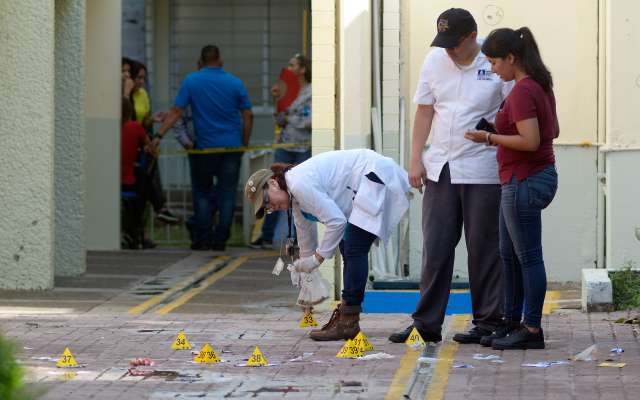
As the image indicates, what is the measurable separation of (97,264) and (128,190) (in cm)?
179

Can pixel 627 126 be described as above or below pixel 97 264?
above

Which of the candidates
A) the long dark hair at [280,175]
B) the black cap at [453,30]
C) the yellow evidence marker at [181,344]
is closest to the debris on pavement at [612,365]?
the black cap at [453,30]

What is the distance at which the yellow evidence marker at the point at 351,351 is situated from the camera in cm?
803

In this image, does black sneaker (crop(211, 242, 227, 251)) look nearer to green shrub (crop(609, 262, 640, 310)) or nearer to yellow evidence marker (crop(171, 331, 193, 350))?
green shrub (crop(609, 262, 640, 310))

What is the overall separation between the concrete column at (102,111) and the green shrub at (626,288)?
21.2 feet

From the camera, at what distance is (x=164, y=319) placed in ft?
33.6

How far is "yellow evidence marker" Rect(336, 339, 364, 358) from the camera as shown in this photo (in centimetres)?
803

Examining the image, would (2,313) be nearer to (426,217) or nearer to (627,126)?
(426,217)

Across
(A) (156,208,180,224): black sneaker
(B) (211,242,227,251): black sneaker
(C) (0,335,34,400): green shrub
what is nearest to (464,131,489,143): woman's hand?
(C) (0,335,34,400): green shrub

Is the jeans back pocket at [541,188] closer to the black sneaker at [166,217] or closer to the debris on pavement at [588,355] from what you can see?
the debris on pavement at [588,355]

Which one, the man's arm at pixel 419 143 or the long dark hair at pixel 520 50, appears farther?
the man's arm at pixel 419 143

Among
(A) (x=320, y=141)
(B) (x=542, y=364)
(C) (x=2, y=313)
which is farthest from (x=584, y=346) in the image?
(C) (x=2, y=313)

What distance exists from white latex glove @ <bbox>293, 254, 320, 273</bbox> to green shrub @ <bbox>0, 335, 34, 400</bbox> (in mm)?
4711

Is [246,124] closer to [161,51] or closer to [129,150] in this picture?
[129,150]
